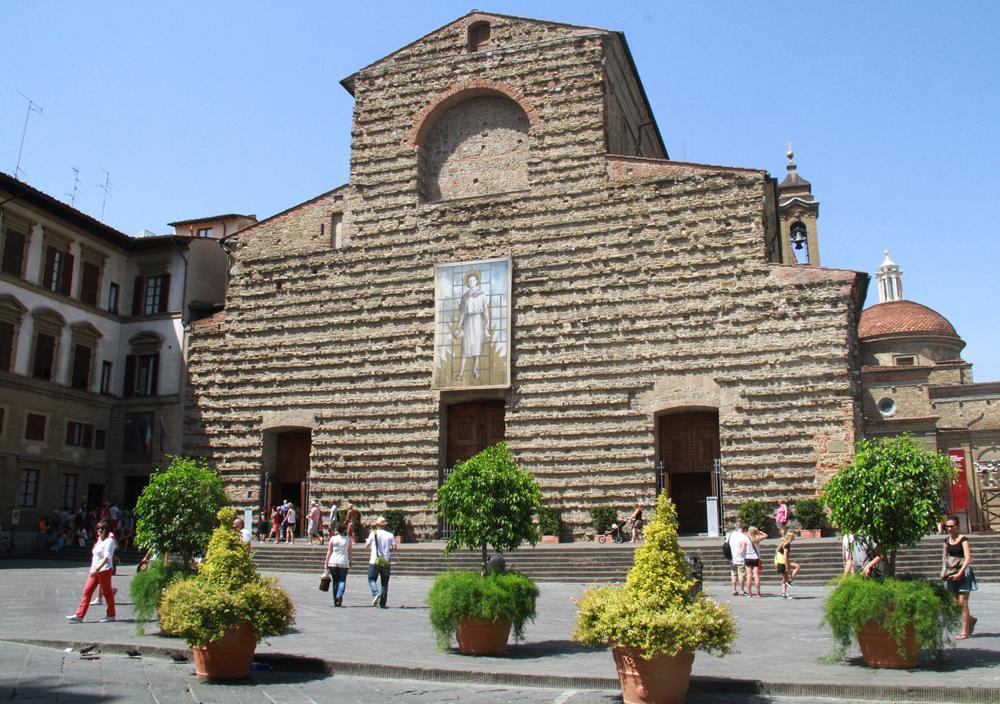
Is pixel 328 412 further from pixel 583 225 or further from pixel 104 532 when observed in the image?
pixel 104 532

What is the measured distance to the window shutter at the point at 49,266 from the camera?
28.0 metres

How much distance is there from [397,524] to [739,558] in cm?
1005

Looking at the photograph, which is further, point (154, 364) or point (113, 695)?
point (154, 364)

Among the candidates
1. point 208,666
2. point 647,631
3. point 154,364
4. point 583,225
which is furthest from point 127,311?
point 647,631

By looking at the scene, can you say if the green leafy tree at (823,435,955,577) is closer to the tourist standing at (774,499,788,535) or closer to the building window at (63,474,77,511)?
the tourist standing at (774,499,788,535)

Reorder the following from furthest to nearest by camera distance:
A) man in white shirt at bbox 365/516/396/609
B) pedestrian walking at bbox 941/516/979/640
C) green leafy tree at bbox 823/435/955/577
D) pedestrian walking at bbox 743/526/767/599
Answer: pedestrian walking at bbox 743/526/767/599, man in white shirt at bbox 365/516/396/609, pedestrian walking at bbox 941/516/979/640, green leafy tree at bbox 823/435/955/577

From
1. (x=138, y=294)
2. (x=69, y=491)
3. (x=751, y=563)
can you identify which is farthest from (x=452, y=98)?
Result: (x=69, y=491)

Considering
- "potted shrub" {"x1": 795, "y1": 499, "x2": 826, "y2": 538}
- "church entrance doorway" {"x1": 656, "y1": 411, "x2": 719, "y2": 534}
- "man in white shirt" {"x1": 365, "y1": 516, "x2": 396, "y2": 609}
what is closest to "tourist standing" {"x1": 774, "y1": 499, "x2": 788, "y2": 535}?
"potted shrub" {"x1": 795, "y1": 499, "x2": 826, "y2": 538}

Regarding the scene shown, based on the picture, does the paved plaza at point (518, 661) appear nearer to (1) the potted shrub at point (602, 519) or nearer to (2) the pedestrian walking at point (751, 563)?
(2) the pedestrian walking at point (751, 563)

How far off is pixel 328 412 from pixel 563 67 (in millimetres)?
11535

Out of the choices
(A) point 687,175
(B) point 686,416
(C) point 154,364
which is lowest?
(B) point 686,416

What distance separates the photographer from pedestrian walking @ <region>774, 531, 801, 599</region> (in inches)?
648

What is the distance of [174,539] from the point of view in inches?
457

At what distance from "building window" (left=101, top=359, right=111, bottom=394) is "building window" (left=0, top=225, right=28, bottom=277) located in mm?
4278
